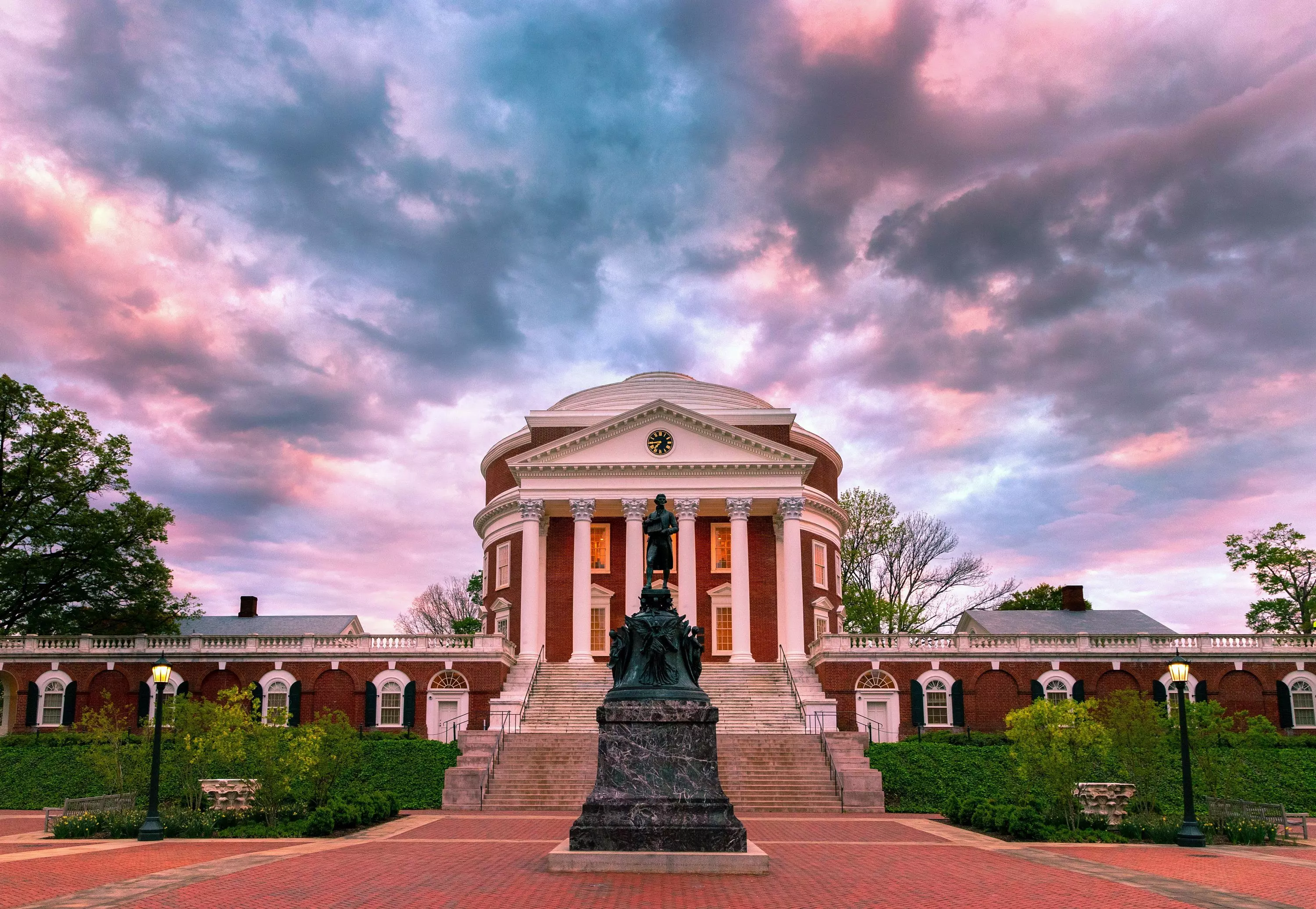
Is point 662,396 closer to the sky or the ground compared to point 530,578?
closer to the sky

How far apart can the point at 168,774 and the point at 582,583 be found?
1891 centimetres

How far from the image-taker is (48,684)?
44.4m

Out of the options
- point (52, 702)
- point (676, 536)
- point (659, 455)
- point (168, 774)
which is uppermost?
point (659, 455)

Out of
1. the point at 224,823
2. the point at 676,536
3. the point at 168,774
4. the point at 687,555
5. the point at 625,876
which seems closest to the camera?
the point at 625,876

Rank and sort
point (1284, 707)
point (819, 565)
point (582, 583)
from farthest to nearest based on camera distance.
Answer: point (819, 565) → point (582, 583) → point (1284, 707)

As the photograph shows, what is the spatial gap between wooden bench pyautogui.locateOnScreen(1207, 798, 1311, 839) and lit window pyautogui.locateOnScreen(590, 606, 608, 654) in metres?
29.3

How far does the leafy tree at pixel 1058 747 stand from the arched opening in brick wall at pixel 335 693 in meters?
28.2

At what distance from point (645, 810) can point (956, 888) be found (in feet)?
15.5

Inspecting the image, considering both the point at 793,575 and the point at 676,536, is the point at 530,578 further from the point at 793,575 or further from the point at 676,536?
the point at 793,575

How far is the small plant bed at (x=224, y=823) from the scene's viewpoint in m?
22.5

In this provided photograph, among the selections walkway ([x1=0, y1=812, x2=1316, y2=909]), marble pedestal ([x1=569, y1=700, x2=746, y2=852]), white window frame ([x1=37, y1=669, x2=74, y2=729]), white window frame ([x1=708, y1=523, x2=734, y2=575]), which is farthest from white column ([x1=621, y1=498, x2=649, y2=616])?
marble pedestal ([x1=569, y1=700, x2=746, y2=852])

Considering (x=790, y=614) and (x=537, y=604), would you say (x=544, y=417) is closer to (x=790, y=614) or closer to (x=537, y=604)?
(x=537, y=604)

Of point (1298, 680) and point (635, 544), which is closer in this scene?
point (1298, 680)

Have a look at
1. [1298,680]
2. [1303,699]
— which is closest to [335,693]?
[1298,680]
